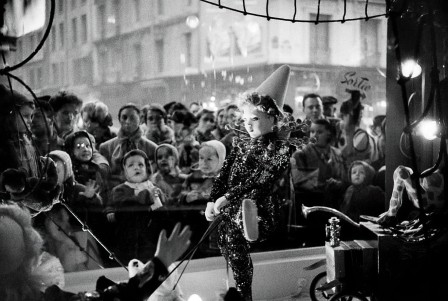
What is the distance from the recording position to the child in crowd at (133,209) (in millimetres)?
3754

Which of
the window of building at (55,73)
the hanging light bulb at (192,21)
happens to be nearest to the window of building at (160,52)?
the hanging light bulb at (192,21)

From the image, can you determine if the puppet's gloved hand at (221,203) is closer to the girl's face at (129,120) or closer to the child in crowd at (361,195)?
the girl's face at (129,120)

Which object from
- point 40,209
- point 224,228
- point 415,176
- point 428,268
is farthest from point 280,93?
point 415,176

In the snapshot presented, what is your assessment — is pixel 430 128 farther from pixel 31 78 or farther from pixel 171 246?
pixel 31 78

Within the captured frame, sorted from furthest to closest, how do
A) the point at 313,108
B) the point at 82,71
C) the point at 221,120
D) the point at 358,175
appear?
the point at 358,175, the point at 313,108, the point at 221,120, the point at 82,71

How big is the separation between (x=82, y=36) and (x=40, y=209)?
4.14 ft

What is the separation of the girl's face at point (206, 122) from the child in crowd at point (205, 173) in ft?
0.85

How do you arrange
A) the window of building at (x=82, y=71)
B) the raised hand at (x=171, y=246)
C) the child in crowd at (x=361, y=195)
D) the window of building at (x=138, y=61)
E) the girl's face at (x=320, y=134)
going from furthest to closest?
the girl's face at (x=320, y=134)
the child in crowd at (x=361, y=195)
the window of building at (x=138, y=61)
the window of building at (x=82, y=71)
the raised hand at (x=171, y=246)

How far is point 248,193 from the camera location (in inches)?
121

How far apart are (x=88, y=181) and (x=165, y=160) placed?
1.96ft

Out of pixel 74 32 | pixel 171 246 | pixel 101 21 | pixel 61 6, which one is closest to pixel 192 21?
pixel 101 21

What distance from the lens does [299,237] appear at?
4469mm

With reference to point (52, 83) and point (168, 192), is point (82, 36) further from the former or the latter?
point (168, 192)

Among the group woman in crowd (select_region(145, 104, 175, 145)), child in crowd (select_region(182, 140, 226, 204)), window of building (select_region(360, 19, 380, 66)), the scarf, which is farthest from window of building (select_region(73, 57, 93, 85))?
window of building (select_region(360, 19, 380, 66))
